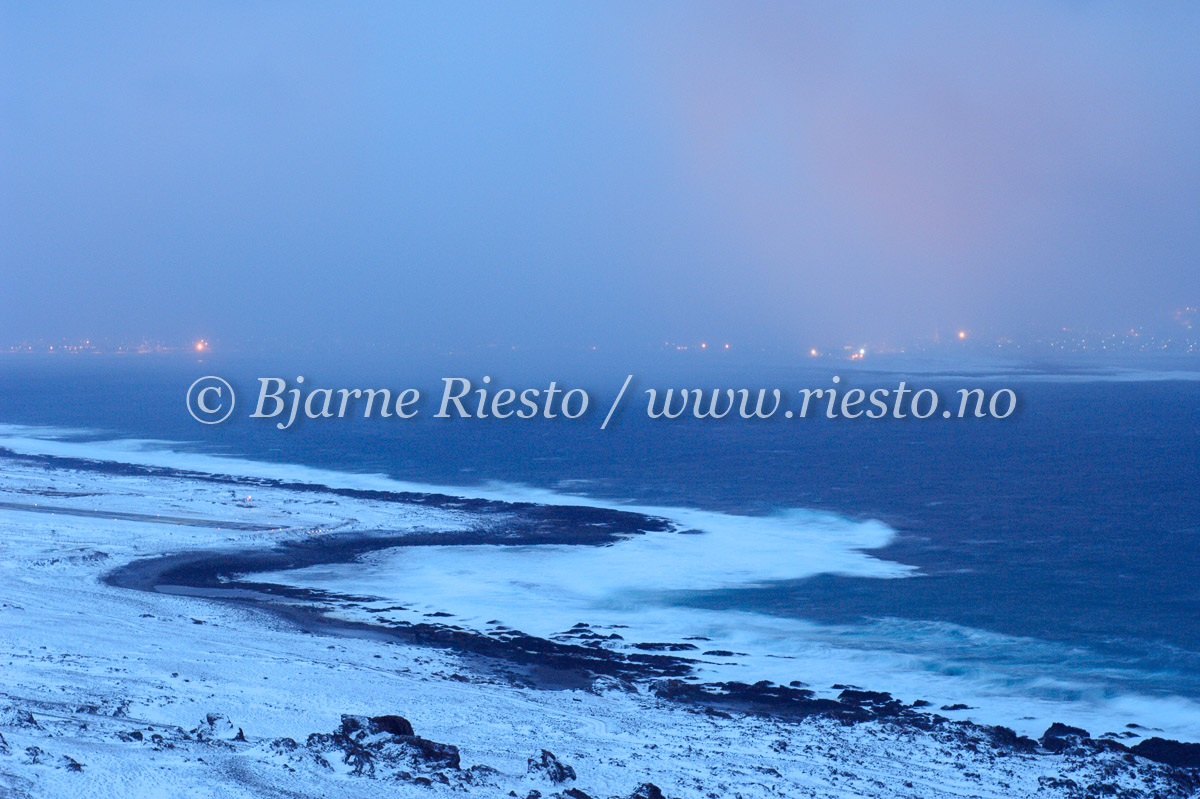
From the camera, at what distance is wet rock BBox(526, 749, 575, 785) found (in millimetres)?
13711

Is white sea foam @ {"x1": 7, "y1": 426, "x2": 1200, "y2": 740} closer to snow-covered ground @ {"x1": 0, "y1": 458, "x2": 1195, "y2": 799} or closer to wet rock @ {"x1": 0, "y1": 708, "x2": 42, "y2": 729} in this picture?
snow-covered ground @ {"x1": 0, "y1": 458, "x2": 1195, "y2": 799}

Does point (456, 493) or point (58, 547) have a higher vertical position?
point (456, 493)

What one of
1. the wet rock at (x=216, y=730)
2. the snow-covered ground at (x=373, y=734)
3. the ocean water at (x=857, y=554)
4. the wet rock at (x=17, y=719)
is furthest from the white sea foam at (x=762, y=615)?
the wet rock at (x=17, y=719)

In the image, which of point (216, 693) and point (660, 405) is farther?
point (660, 405)

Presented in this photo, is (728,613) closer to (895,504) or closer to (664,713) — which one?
(664,713)

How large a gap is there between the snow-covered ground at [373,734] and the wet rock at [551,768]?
0.13ft

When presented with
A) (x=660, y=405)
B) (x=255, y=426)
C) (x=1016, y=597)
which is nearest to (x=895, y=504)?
(x=1016, y=597)

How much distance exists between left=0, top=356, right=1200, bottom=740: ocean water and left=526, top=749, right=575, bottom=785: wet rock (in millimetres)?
7903

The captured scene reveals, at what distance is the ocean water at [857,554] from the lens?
872 inches

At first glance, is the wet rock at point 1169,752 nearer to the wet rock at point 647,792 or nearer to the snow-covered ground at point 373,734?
the snow-covered ground at point 373,734

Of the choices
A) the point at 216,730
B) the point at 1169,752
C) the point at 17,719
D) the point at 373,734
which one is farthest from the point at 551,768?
the point at 1169,752

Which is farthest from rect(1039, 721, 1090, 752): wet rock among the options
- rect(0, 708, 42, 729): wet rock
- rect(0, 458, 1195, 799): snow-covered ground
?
rect(0, 708, 42, 729): wet rock

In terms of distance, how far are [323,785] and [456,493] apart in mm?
37553

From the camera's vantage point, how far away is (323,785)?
41.9 feet
